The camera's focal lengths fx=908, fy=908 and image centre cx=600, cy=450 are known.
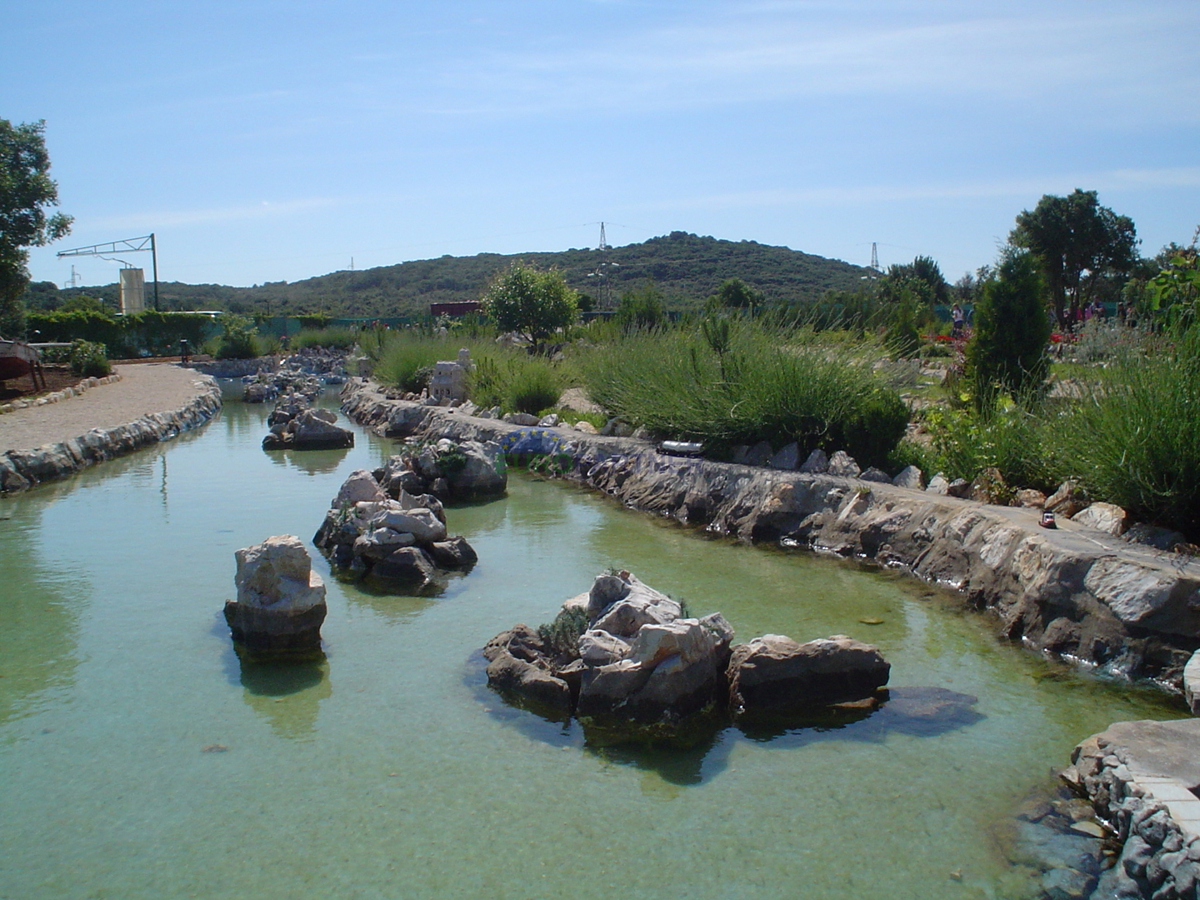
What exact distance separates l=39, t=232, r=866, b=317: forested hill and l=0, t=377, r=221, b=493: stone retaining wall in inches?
1204

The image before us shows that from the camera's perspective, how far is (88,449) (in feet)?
45.9

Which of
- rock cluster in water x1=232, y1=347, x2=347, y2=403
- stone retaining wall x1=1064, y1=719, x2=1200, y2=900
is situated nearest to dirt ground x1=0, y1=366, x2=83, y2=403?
rock cluster in water x1=232, y1=347, x2=347, y2=403

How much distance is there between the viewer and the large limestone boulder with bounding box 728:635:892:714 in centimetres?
497

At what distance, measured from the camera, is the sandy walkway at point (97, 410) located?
14.1m

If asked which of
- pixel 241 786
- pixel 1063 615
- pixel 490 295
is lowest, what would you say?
pixel 241 786

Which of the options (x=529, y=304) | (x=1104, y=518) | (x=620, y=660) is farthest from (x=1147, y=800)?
(x=529, y=304)

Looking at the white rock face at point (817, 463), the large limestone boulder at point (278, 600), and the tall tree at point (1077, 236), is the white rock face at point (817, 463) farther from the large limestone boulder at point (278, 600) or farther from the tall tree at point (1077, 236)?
the tall tree at point (1077, 236)

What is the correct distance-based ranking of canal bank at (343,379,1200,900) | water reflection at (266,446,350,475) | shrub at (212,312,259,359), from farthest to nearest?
shrub at (212,312,259,359)
water reflection at (266,446,350,475)
canal bank at (343,379,1200,900)

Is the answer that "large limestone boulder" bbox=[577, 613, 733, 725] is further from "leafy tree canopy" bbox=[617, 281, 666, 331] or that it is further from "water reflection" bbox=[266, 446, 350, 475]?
"leafy tree canopy" bbox=[617, 281, 666, 331]

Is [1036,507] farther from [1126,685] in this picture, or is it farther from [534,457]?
[534,457]

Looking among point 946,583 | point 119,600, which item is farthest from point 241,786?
point 946,583

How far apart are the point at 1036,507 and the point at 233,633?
20.4 feet

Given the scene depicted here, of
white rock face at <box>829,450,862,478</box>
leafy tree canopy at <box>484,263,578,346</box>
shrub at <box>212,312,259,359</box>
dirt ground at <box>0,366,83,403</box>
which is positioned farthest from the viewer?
shrub at <box>212,312,259,359</box>

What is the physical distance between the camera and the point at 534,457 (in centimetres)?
1380
